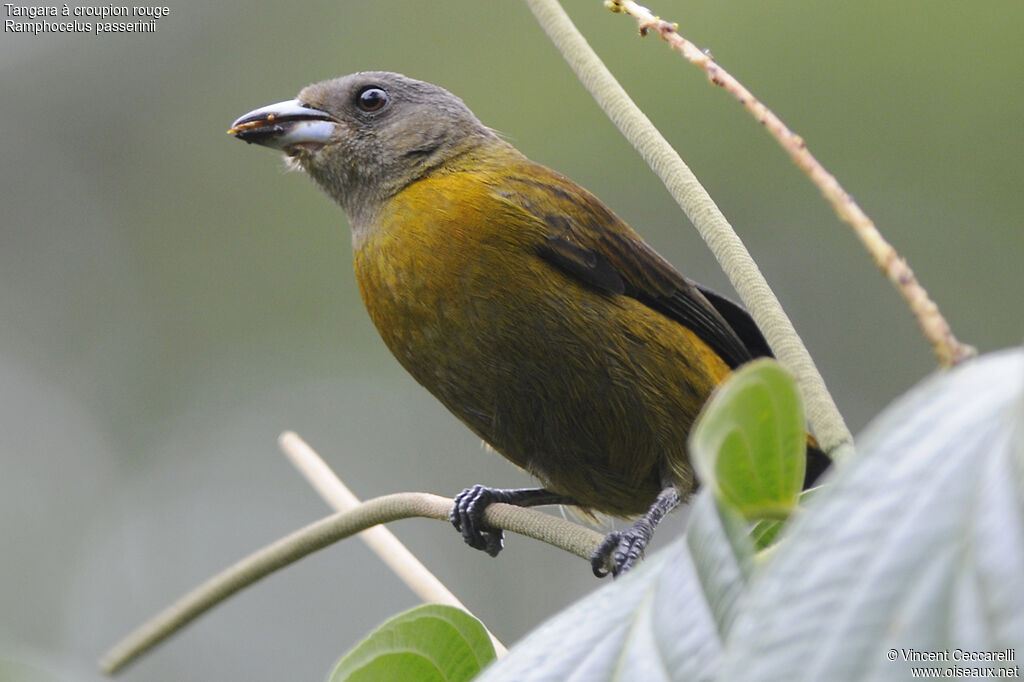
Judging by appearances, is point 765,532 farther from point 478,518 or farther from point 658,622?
point 478,518

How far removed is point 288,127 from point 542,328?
1.20 m

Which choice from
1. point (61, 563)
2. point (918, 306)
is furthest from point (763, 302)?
point (61, 563)

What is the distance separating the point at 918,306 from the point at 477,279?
2.16 m

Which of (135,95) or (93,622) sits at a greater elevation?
(135,95)

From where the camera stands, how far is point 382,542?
200 cm

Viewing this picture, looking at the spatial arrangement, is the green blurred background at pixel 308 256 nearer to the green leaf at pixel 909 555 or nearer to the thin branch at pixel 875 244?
the thin branch at pixel 875 244

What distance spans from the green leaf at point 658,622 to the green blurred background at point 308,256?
6.79 m

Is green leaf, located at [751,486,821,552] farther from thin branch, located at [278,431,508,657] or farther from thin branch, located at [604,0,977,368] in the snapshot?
thin branch, located at [278,431,508,657]

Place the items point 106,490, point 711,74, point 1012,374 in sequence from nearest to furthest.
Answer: point 1012,374 → point 711,74 → point 106,490

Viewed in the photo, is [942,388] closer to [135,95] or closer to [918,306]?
[918,306]

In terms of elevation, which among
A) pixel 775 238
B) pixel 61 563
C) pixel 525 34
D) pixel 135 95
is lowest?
pixel 775 238

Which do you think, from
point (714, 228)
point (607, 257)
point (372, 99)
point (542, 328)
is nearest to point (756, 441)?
point (714, 228)

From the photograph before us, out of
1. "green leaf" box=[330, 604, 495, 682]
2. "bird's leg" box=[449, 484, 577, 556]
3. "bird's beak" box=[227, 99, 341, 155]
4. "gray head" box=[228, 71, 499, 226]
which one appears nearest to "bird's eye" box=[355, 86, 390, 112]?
"gray head" box=[228, 71, 499, 226]

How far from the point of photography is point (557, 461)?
122 inches
